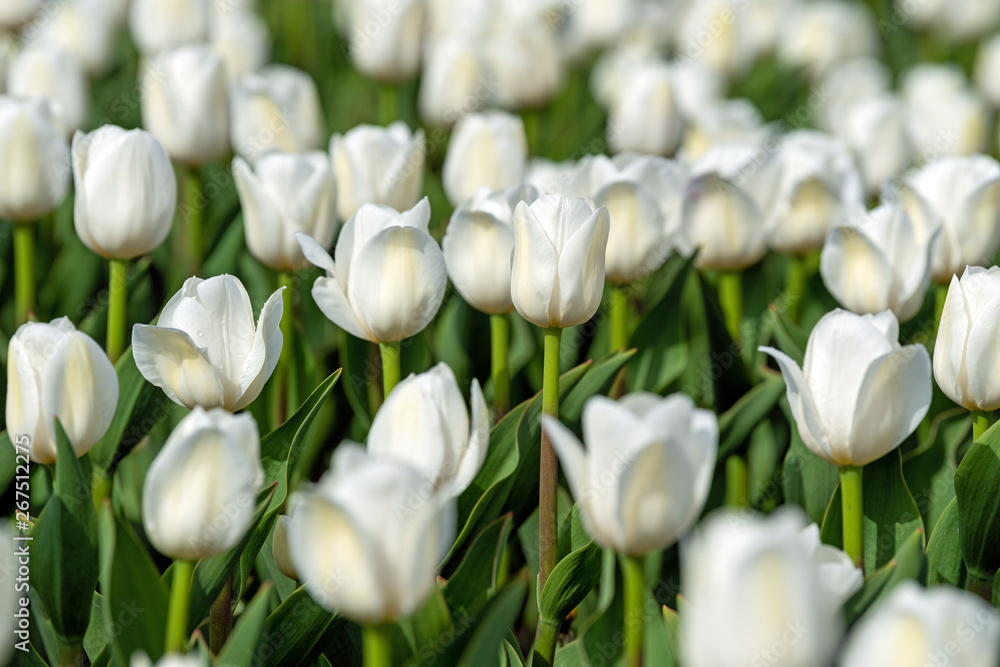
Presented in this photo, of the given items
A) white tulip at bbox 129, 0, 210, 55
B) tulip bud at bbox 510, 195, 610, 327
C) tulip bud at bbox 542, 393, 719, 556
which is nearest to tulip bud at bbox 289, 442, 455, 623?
tulip bud at bbox 542, 393, 719, 556

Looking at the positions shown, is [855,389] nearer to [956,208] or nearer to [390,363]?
[390,363]

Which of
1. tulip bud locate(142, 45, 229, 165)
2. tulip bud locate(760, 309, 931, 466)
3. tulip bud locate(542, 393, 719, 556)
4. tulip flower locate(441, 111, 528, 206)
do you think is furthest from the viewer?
A: tulip bud locate(142, 45, 229, 165)

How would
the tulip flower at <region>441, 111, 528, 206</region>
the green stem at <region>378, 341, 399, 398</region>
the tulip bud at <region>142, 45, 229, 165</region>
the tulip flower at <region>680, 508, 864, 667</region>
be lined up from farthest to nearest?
the tulip bud at <region>142, 45, 229, 165</region> → the tulip flower at <region>441, 111, 528, 206</region> → the green stem at <region>378, 341, 399, 398</region> → the tulip flower at <region>680, 508, 864, 667</region>

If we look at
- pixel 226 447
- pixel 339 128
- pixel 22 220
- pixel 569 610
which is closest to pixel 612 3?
pixel 339 128

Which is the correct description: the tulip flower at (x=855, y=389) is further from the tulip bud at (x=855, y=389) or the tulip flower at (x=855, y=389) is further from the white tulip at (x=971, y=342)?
the white tulip at (x=971, y=342)

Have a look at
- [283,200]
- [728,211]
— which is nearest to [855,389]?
[728,211]

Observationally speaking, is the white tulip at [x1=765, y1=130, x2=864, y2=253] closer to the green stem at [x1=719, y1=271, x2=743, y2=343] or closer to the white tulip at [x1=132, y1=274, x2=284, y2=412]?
the green stem at [x1=719, y1=271, x2=743, y2=343]

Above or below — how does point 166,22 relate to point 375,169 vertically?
below
